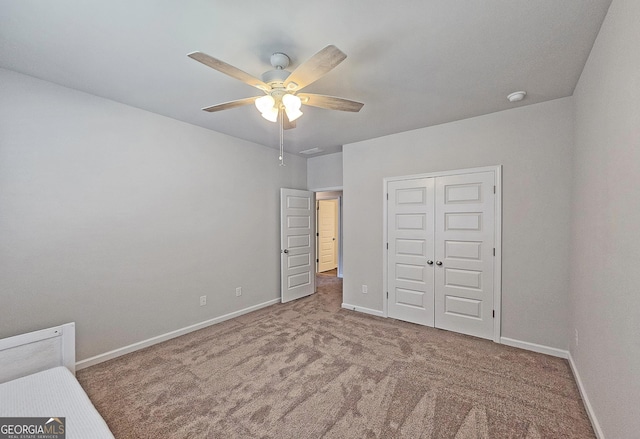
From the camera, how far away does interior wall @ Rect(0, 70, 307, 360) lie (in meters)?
2.27

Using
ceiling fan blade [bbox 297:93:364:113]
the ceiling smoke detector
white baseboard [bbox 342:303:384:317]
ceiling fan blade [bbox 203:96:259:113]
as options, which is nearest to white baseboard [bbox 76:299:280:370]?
white baseboard [bbox 342:303:384:317]

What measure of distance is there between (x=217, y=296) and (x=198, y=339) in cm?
64

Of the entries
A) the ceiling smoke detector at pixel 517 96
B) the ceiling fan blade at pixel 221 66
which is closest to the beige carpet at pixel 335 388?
the ceiling fan blade at pixel 221 66

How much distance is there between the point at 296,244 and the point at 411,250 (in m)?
2.06

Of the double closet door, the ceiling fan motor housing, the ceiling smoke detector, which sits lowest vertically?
the double closet door

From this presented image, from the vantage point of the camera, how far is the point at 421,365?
8.59ft

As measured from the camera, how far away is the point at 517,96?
8.59 feet

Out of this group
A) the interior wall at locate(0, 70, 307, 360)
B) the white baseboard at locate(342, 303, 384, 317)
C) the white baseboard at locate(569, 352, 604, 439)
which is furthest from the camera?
the white baseboard at locate(342, 303, 384, 317)

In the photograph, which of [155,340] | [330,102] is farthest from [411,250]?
[155,340]

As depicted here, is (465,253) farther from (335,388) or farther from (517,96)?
(335,388)

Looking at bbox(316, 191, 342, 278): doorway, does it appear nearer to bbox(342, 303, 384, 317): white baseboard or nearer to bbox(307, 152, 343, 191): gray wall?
bbox(307, 152, 343, 191): gray wall

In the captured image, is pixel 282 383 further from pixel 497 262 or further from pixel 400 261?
pixel 497 262

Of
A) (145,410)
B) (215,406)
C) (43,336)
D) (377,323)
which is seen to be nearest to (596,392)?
(377,323)

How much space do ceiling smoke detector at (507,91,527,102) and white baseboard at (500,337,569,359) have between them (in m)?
2.57
